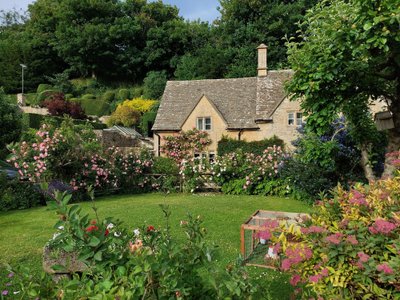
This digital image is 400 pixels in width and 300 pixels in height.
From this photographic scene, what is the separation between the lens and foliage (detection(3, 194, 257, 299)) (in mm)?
1761

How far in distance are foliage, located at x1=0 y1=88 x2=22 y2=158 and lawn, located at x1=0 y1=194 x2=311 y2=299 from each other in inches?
204

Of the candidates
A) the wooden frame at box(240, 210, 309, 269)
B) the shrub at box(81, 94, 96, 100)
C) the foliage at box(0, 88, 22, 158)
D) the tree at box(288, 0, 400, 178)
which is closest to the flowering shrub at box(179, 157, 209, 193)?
the foliage at box(0, 88, 22, 158)

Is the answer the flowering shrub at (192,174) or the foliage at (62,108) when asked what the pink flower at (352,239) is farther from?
the foliage at (62,108)

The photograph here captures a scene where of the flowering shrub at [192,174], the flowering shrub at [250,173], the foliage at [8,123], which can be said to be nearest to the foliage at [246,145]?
the flowering shrub at [250,173]

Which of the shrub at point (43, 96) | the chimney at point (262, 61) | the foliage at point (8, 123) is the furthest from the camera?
the shrub at point (43, 96)

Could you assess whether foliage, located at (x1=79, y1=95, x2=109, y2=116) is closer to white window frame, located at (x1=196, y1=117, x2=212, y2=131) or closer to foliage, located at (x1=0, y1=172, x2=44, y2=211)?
white window frame, located at (x1=196, y1=117, x2=212, y2=131)

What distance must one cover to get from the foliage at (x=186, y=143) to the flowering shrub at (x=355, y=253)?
2164 centimetres

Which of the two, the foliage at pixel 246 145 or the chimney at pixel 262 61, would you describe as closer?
the foliage at pixel 246 145

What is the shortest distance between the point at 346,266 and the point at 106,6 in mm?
61434

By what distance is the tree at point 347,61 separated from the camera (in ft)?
19.9

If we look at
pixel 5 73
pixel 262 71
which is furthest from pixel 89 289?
pixel 5 73

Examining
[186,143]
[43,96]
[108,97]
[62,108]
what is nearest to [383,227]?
[186,143]

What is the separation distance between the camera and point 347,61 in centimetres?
702

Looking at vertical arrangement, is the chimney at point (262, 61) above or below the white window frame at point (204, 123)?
above
